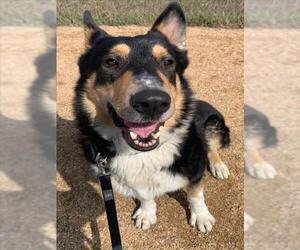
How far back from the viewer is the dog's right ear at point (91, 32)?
318 centimetres

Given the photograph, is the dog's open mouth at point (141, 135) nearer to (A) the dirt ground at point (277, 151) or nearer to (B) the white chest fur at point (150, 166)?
(B) the white chest fur at point (150, 166)

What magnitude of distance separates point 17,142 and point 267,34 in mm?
2598

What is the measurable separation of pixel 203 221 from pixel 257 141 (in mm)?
790

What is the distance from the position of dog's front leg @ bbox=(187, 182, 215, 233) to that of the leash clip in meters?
0.74

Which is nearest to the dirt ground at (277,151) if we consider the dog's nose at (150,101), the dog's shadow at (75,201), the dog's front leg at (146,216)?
the dog's nose at (150,101)

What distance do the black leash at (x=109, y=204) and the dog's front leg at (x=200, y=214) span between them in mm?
778

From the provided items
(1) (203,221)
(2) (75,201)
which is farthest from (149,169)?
(2) (75,201)

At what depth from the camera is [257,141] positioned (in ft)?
10.9

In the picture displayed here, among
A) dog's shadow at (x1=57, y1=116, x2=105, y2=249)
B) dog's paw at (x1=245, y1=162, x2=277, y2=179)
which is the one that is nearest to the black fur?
dog's paw at (x1=245, y1=162, x2=277, y2=179)

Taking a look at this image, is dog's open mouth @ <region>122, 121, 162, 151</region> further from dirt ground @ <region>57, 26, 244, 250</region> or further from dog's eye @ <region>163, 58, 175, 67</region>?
dirt ground @ <region>57, 26, 244, 250</region>

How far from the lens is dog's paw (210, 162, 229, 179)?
3872 mm

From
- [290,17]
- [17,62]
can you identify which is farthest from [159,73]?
[290,17]

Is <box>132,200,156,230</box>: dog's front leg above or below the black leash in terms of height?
below

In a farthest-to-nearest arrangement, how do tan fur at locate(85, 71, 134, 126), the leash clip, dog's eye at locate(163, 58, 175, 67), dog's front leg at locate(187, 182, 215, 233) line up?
dog's front leg at locate(187, 182, 215, 233)
the leash clip
dog's eye at locate(163, 58, 175, 67)
tan fur at locate(85, 71, 134, 126)
